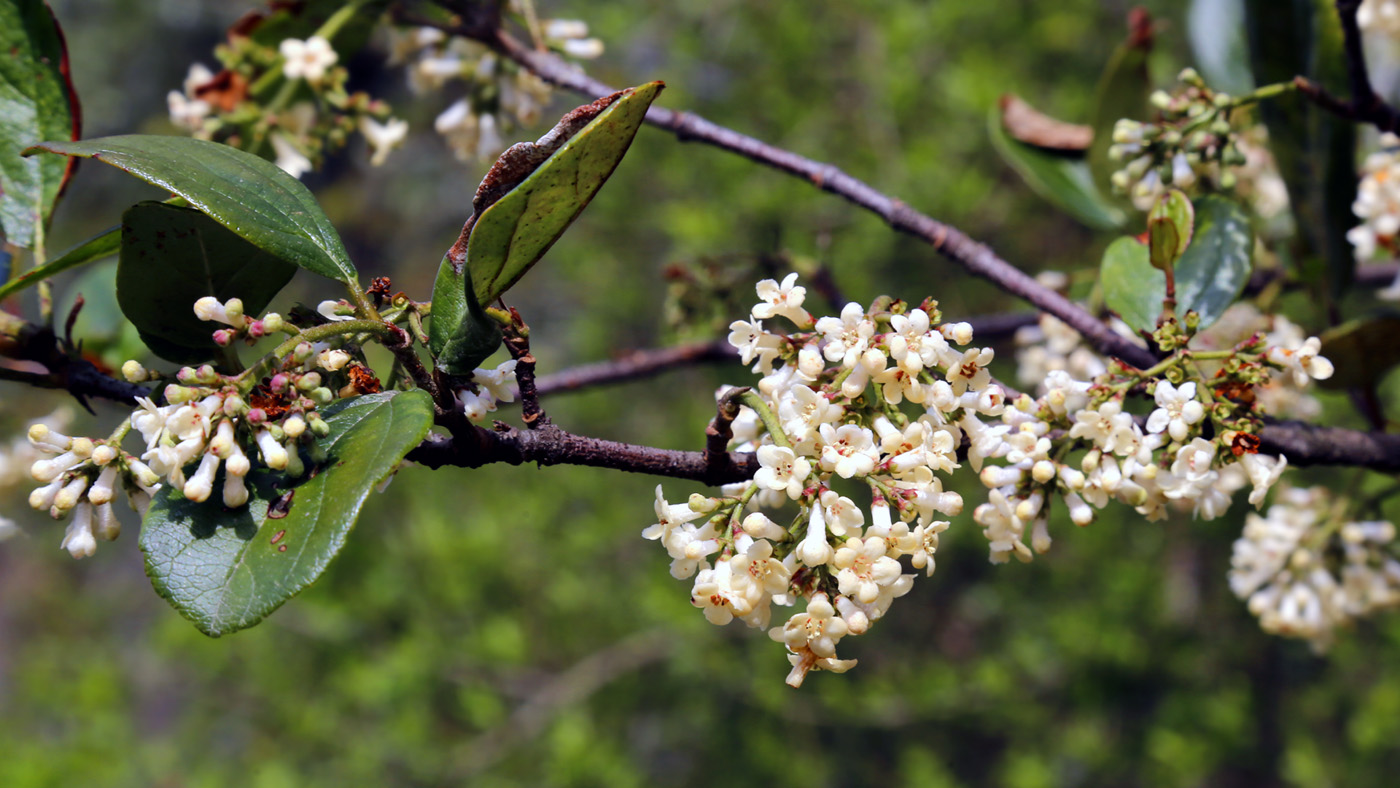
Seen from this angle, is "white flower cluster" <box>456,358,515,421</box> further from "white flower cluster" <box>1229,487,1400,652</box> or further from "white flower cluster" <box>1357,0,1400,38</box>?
"white flower cluster" <box>1357,0,1400,38</box>

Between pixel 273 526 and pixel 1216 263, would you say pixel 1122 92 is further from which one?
pixel 273 526

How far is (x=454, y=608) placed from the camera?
10.7 ft

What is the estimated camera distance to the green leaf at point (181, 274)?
741mm

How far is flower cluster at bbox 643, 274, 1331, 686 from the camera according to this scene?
0.65m

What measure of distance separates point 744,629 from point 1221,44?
2358 mm

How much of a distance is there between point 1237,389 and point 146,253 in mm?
944

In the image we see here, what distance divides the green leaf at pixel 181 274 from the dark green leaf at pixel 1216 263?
36.3 inches

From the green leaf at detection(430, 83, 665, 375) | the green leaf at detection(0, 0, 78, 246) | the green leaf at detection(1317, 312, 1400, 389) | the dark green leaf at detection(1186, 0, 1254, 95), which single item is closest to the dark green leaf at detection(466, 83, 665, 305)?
the green leaf at detection(430, 83, 665, 375)

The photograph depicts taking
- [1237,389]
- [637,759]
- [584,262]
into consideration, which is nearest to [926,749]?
[637,759]

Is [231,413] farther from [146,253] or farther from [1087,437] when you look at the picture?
[1087,437]

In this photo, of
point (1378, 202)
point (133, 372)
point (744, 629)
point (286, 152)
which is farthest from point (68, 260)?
point (744, 629)

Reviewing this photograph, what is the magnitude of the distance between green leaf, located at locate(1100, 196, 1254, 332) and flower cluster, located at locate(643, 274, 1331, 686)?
162mm

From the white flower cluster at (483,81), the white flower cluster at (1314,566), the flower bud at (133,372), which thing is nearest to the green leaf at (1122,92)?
the white flower cluster at (1314,566)

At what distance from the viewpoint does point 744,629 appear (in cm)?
320
